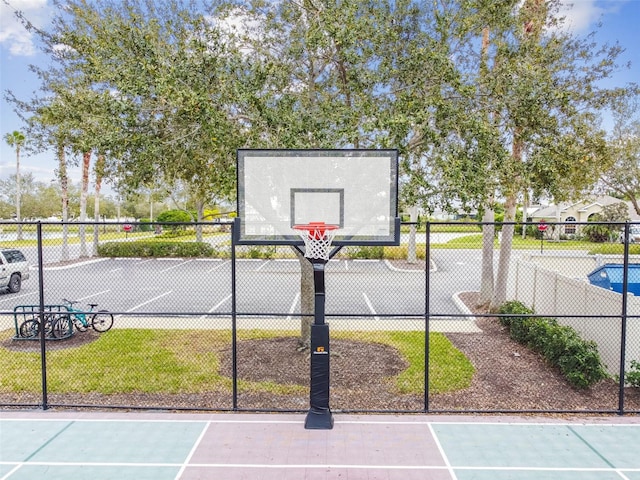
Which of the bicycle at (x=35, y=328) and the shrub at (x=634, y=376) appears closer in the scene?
the shrub at (x=634, y=376)

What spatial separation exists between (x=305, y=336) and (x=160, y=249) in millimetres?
4379

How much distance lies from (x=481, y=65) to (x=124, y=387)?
8.34 metres

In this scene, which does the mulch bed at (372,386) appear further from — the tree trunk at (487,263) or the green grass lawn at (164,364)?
the tree trunk at (487,263)

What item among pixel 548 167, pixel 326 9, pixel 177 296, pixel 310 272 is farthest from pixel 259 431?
pixel 177 296

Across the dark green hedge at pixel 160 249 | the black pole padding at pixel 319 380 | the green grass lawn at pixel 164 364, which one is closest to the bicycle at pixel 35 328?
the green grass lawn at pixel 164 364

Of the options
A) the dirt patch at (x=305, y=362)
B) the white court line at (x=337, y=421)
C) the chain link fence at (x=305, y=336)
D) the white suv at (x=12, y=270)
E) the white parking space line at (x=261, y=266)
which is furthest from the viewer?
the white parking space line at (x=261, y=266)

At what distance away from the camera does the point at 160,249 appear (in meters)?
11.6

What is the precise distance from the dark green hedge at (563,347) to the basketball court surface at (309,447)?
1.02 m

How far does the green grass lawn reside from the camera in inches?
317

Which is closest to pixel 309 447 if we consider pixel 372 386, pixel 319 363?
pixel 319 363

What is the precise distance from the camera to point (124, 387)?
7992 millimetres

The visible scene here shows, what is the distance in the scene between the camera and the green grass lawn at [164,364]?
8055 millimetres

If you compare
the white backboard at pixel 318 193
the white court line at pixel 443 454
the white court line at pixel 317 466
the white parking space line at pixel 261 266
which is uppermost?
the white backboard at pixel 318 193

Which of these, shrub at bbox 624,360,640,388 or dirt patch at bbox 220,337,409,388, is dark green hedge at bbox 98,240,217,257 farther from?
shrub at bbox 624,360,640,388
